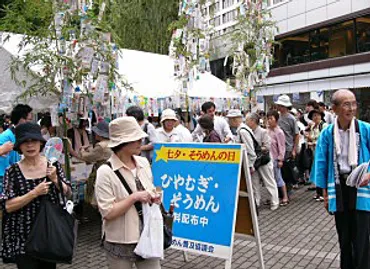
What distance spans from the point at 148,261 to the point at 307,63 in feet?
75.8

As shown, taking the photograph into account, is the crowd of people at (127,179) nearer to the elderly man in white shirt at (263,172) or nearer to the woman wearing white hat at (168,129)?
the woman wearing white hat at (168,129)

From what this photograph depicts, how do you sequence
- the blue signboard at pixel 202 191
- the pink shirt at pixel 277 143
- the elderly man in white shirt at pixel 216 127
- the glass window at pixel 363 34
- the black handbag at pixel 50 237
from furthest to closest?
Answer: the glass window at pixel 363 34 → the pink shirt at pixel 277 143 → the elderly man in white shirt at pixel 216 127 → the blue signboard at pixel 202 191 → the black handbag at pixel 50 237

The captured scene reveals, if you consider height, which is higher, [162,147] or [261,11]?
[261,11]

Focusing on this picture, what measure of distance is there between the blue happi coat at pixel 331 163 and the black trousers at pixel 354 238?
5.3 inches

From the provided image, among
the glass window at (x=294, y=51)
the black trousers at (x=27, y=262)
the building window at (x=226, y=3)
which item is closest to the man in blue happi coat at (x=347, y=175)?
the black trousers at (x=27, y=262)

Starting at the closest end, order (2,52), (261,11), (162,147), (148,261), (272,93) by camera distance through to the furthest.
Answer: (148,261) < (162,147) < (2,52) < (261,11) < (272,93)

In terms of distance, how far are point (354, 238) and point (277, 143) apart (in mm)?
3966

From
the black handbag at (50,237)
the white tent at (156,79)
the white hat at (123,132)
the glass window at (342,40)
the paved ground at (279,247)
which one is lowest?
the paved ground at (279,247)

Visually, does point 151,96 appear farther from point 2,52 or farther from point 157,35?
point 157,35

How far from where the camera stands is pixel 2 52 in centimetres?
658

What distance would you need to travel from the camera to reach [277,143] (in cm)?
762

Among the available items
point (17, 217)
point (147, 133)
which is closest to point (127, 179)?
point (17, 217)

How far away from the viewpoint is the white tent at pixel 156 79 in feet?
29.7

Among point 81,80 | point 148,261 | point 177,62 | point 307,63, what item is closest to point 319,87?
point 307,63
